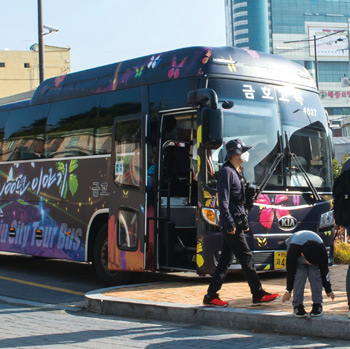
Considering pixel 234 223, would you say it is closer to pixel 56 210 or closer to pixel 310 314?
pixel 310 314

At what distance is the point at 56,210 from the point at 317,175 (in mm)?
4639

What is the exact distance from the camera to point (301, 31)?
179 metres

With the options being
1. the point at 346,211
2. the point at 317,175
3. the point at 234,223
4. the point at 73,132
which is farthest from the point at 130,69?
the point at 346,211

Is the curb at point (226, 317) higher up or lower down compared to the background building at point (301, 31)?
lower down

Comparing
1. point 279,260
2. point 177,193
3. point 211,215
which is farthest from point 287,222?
point 177,193

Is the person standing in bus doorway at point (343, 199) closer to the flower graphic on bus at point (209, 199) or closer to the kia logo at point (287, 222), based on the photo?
the flower graphic on bus at point (209, 199)

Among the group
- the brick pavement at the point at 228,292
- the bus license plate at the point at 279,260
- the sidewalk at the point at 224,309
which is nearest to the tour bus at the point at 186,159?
the bus license plate at the point at 279,260

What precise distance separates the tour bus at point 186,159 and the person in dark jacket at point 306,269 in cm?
227

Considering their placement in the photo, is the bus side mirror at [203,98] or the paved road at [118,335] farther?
the bus side mirror at [203,98]

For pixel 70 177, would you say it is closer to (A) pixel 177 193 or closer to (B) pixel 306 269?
(A) pixel 177 193

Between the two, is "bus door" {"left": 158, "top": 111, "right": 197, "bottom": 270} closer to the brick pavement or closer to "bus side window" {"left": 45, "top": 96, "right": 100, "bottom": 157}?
the brick pavement

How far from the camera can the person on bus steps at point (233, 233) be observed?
26.0ft

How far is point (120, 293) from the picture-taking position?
928 centimetres

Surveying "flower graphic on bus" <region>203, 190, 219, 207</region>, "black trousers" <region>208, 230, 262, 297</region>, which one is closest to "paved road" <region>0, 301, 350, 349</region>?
"black trousers" <region>208, 230, 262, 297</region>
